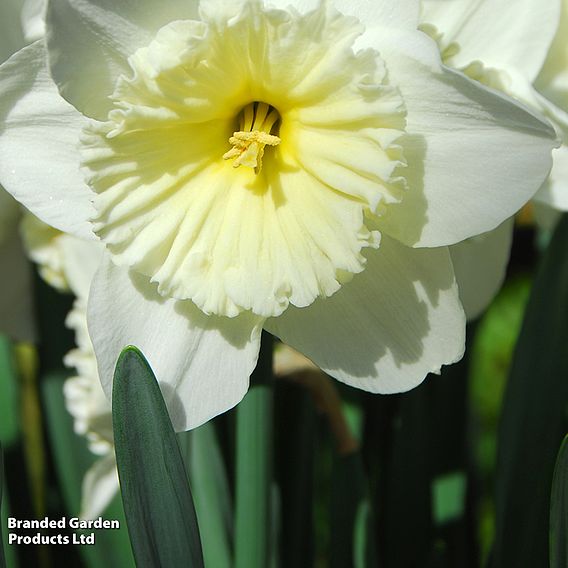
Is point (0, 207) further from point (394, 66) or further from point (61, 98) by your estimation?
point (394, 66)

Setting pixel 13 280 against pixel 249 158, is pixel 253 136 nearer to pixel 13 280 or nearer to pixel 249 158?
pixel 249 158

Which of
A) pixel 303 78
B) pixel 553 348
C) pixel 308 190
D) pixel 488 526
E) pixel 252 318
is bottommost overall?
pixel 488 526

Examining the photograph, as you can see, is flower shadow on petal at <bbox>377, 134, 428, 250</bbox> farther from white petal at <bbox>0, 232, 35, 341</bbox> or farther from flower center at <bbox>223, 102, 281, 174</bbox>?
white petal at <bbox>0, 232, 35, 341</bbox>

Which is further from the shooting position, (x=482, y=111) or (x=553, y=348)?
(x=553, y=348)

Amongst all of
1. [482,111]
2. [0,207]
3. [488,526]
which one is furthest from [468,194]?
[488,526]

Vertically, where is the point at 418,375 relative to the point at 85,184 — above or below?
below

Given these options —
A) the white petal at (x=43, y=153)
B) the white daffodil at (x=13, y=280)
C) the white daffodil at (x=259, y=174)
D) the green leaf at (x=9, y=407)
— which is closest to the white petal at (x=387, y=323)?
the white daffodil at (x=259, y=174)

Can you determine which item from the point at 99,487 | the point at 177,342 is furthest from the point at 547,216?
the point at 99,487
